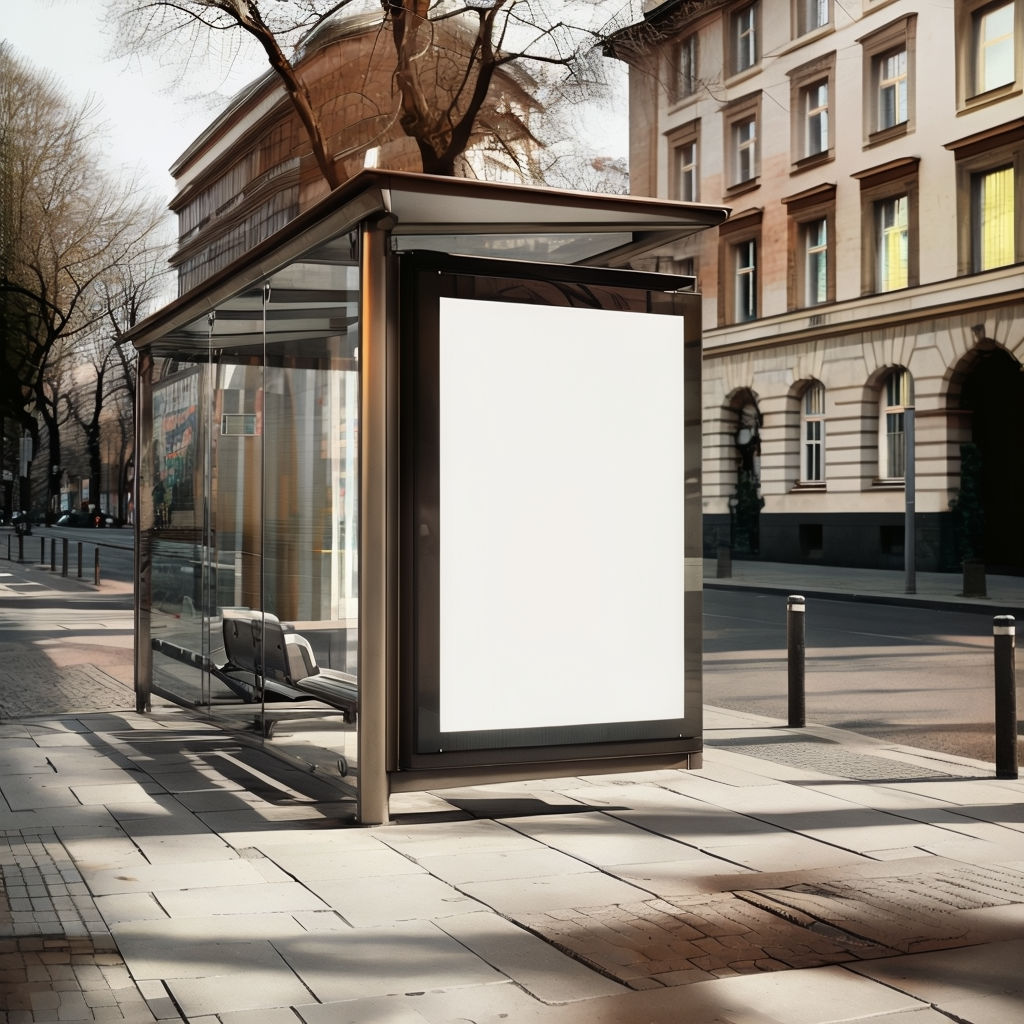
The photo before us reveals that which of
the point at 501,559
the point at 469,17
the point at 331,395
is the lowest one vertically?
the point at 501,559

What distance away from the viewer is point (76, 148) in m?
40.7

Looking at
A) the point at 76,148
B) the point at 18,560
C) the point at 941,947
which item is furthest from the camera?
the point at 76,148

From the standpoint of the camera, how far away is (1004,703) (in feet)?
24.1

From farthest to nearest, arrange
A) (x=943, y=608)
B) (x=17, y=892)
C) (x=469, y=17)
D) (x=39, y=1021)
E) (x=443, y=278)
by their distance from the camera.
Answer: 1. (x=943, y=608)
2. (x=469, y=17)
3. (x=443, y=278)
4. (x=17, y=892)
5. (x=39, y=1021)

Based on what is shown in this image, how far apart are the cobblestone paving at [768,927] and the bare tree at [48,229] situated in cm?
3980

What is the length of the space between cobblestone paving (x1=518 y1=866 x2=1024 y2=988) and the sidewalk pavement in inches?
0.5

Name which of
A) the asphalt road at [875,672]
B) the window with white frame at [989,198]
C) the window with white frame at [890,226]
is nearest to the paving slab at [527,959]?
the asphalt road at [875,672]

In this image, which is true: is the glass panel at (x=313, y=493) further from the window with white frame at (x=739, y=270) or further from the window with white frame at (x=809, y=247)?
the window with white frame at (x=739, y=270)

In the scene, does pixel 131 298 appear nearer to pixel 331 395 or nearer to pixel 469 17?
pixel 469 17

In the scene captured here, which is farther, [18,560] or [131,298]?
[131,298]

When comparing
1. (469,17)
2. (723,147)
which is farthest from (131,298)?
(469,17)

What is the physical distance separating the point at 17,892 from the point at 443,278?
299 cm

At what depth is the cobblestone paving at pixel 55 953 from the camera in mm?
3664

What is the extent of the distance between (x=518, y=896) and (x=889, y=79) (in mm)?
29695
